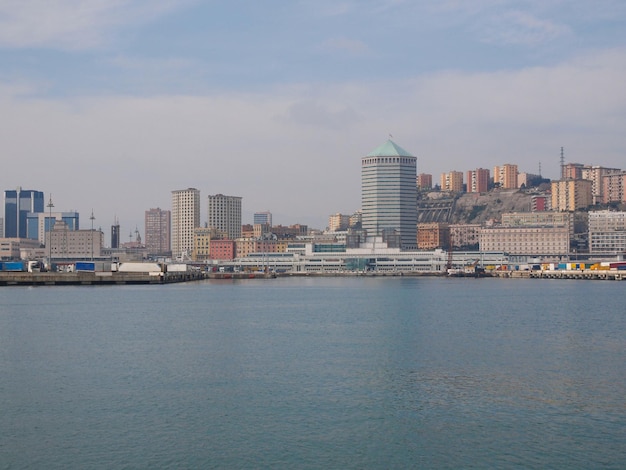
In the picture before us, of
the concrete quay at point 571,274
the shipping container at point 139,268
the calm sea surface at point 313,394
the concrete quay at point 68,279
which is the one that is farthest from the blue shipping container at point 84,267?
the concrete quay at point 571,274

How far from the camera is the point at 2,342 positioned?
40.4 meters

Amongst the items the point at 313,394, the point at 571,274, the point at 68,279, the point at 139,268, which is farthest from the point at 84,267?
the point at 313,394

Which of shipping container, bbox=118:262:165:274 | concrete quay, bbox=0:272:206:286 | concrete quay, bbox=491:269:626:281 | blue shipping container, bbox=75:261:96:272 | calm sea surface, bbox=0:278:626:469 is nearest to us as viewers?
calm sea surface, bbox=0:278:626:469

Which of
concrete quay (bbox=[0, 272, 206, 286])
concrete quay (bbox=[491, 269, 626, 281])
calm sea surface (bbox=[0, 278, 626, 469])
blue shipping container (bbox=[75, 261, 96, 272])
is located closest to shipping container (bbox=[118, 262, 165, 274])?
blue shipping container (bbox=[75, 261, 96, 272])

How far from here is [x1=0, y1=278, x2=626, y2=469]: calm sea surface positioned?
2089 centimetres

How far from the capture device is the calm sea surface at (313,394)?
2089cm

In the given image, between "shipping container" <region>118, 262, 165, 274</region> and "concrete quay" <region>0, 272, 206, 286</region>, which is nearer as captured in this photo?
"concrete quay" <region>0, 272, 206, 286</region>

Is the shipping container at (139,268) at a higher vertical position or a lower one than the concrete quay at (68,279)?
higher

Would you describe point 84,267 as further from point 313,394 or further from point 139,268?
point 313,394

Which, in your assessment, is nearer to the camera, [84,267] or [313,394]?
[313,394]

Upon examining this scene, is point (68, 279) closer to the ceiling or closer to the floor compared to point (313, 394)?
closer to the ceiling

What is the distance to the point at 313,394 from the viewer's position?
27188mm

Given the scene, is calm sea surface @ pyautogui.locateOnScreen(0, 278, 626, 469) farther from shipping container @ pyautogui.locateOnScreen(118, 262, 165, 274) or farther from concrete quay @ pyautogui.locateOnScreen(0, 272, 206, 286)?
shipping container @ pyautogui.locateOnScreen(118, 262, 165, 274)

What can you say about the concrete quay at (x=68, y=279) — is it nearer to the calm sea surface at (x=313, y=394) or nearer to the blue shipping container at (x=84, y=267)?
the blue shipping container at (x=84, y=267)
